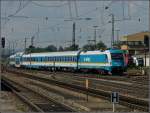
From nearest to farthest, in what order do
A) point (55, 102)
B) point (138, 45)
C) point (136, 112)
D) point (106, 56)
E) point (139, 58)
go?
1. point (136, 112)
2. point (55, 102)
3. point (106, 56)
4. point (139, 58)
5. point (138, 45)

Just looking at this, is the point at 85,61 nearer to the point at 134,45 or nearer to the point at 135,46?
the point at 135,46

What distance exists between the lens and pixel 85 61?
57.9 meters

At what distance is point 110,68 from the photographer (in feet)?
171

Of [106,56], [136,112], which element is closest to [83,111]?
[136,112]

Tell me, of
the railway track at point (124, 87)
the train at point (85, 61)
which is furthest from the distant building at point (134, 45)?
the railway track at point (124, 87)

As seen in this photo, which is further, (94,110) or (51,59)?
(51,59)

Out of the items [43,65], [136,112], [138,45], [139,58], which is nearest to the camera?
[136,112]

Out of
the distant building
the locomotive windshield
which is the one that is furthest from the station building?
the locomotive windshield

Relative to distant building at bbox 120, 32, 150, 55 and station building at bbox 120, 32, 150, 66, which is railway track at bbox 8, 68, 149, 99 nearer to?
station building at bbox 120, 32, 150, 66

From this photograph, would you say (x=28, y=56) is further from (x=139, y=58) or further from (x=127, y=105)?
(x=127, y=105)

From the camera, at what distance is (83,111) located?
19031mm

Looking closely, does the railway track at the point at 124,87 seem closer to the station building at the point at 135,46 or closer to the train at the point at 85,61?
the train at the point at 85,61

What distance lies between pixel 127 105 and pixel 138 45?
9597cm

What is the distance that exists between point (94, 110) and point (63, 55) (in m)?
47.5
